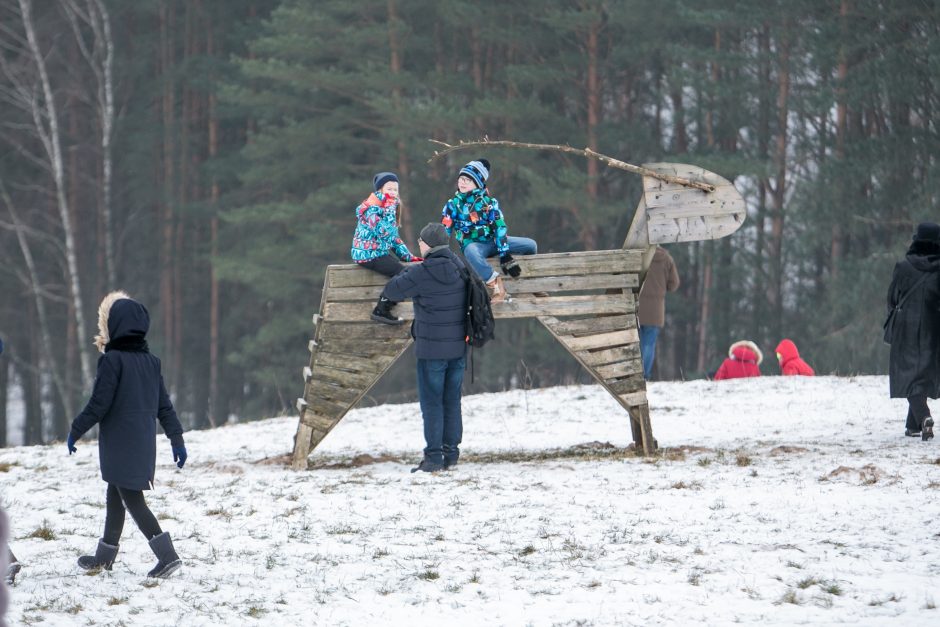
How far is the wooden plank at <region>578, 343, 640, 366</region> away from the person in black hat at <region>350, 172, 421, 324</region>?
4.75 feet

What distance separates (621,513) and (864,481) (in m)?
1.69

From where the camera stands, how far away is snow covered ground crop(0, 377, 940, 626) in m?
5.09

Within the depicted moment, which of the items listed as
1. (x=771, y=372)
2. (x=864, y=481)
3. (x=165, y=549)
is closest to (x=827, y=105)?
(x=771, y=372)

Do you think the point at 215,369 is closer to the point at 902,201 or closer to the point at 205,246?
the point at 205,246

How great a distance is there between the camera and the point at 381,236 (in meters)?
8.54

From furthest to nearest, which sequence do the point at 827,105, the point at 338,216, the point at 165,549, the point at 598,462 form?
1. the point at 338,216
2. the point at 827,105
3. the point at 598,462
4. the point at 165,549

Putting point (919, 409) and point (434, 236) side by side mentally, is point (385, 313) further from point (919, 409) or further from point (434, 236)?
point (919, 409)

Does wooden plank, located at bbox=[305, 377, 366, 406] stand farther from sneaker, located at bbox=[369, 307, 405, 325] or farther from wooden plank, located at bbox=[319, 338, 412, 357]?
sneaker, located at bbox=[369, 307, 405, 325]

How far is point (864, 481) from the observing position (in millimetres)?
7246

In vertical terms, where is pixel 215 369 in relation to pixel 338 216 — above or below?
below

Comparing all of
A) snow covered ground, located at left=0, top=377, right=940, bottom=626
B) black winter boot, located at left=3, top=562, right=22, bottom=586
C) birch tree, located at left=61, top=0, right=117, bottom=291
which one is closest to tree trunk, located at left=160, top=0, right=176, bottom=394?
birch tree, located at left=61, top=0, right=117, bottom=291

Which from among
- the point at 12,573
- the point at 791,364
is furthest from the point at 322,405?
the point at 791,364

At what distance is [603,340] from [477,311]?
3.87ft

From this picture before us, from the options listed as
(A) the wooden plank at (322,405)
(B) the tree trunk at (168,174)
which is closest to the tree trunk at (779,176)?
(A) the wooden plank at (322,405)
